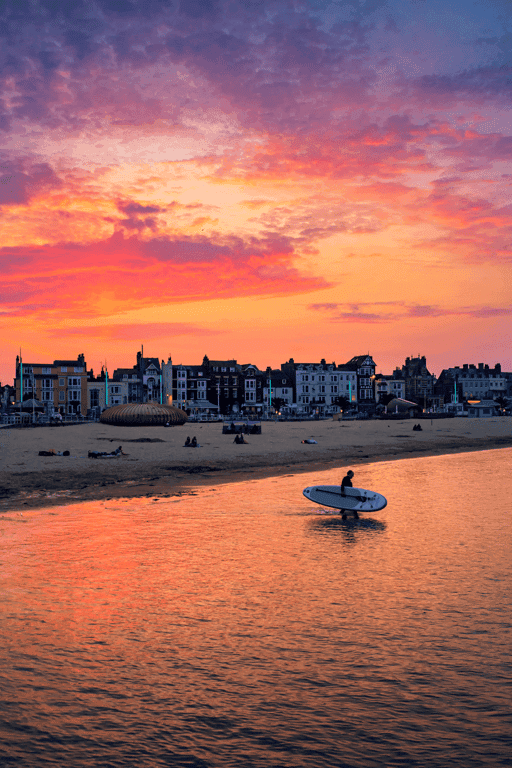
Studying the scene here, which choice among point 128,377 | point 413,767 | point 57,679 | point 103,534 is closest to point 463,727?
point 413,767

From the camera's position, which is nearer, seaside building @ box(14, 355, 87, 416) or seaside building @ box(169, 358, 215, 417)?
seaside building @ box(14, 355, 87, 416)

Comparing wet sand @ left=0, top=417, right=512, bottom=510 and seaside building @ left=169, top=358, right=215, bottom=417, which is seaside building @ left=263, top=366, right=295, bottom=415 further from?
wet sand @ left=0, top=417, right=512, bottom=510

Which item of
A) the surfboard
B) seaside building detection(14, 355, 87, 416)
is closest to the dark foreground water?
the surfboard

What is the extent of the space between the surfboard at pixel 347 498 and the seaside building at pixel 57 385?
422ft

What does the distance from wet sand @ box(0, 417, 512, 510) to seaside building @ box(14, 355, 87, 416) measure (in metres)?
77.6

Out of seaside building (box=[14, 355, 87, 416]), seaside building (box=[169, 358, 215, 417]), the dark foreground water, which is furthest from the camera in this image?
seaside building (box=[169, 358, 215, 417])

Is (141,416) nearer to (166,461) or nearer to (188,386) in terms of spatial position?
(166,461)

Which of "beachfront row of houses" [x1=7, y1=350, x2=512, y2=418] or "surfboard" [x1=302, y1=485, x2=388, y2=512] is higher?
"beachfront row of houses" [x1=7, y1=350, x2=512, y2=418]

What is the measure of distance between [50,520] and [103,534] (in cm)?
410

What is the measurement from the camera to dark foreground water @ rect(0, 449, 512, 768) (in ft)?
33.1

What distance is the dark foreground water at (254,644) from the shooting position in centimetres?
1008

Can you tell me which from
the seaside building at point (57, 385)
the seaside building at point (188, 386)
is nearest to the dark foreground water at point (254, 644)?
the seaside building at point (57, 385)

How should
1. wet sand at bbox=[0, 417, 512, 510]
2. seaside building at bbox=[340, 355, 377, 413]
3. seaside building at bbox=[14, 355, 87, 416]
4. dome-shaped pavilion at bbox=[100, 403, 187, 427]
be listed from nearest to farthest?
wet sand at bbox=[0, 417, 512, 510] → dome-shaped pavilion at bbox=[100, 403, 187, 427] → seaside building at bbox=[14, 355, 87, 416] → seaside building at bbox=[340, 355, 377, 413]

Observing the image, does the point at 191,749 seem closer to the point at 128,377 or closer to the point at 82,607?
the point at 82,607
